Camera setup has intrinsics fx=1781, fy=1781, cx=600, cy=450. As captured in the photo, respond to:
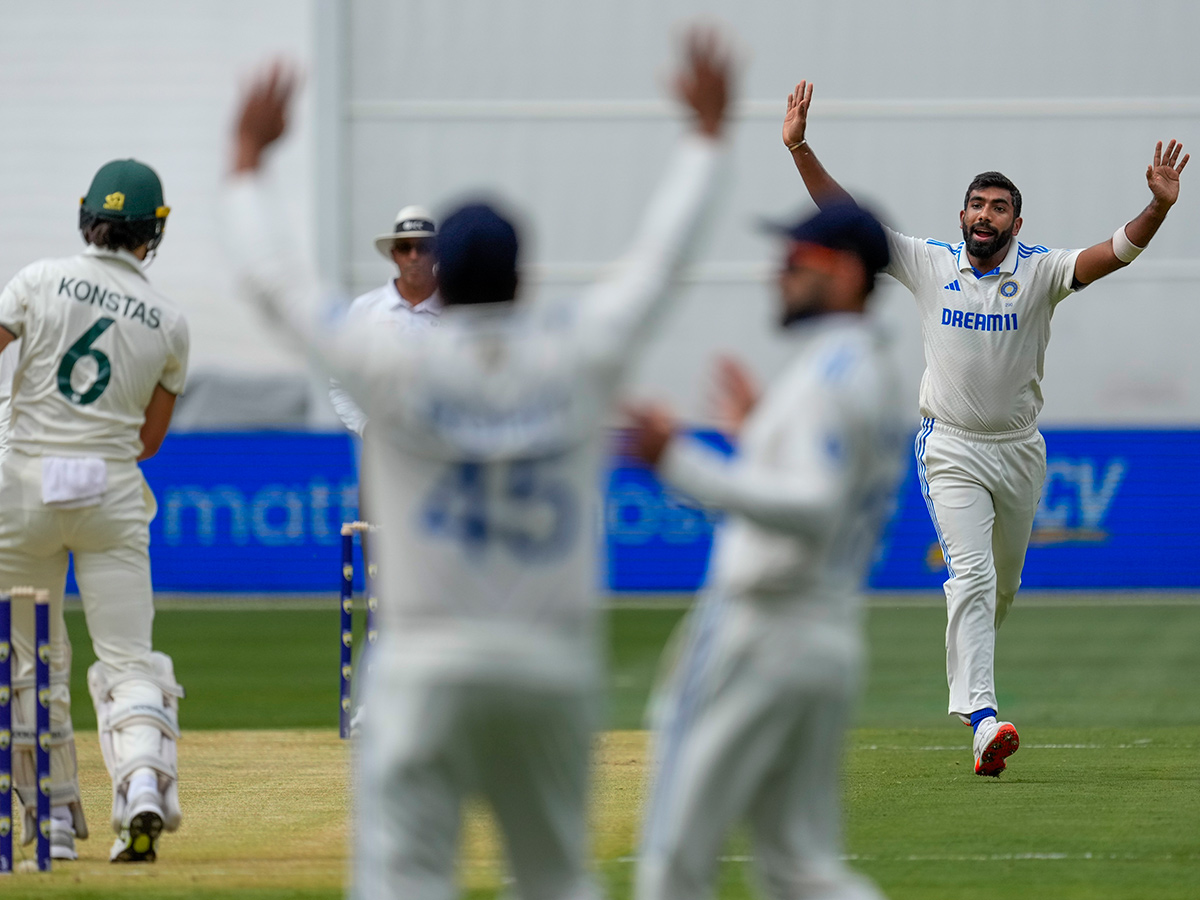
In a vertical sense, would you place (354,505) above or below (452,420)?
below

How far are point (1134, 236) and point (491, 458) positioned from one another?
196 inches

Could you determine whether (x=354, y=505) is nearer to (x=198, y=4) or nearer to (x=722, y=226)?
(x=722, y=226)

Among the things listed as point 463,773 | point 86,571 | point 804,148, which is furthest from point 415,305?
point 463,773

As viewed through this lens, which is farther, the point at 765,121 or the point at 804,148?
the point at 765,121

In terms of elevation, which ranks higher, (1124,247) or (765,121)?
(765,121)

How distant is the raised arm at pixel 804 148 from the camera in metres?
7.50

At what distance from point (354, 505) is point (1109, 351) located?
863 centimetres

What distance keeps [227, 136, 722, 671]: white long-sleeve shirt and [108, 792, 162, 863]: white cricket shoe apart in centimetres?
245

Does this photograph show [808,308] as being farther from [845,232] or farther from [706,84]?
[706,84]

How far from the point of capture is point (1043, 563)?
16.9 metres

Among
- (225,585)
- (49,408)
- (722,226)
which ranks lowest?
(225,585)

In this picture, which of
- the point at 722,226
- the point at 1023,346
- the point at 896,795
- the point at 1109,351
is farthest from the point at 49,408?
the point at 1109,351

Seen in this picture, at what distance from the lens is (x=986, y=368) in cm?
788

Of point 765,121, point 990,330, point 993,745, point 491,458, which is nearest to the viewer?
point 491,458
